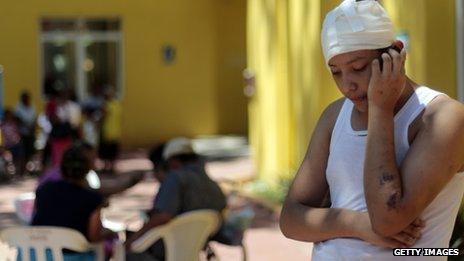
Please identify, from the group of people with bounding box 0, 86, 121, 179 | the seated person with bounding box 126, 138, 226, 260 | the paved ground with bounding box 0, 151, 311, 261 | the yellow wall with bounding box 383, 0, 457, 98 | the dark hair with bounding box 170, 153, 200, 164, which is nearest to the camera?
the seated person with bounding box 126, 138, 226, 260

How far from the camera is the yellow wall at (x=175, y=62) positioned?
21.6 meters

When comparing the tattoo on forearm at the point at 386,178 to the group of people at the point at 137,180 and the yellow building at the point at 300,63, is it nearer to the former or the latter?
the group of people at the point at 137,180

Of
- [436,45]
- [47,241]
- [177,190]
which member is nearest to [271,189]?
[436,45]

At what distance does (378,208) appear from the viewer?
229cm

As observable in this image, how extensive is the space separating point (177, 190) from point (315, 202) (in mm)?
3416

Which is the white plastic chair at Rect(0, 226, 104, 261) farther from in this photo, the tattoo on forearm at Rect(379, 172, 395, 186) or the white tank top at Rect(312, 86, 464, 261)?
the tattoo on forearm at Rect(379, 172, 395, 186)

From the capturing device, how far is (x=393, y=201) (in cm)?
227

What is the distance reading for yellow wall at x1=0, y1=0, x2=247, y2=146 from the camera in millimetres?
21609

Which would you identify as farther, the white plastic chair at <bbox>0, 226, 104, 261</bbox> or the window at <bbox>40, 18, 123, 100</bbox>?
the window at <bbox>40, 18, 123, 100</bbox>

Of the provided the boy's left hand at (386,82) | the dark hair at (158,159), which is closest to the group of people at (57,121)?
the dark hair at (158,159)

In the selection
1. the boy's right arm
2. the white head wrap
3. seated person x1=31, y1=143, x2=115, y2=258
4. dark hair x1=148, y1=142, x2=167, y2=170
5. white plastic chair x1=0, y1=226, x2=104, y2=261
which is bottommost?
white plastic chair x1=0, y1=226, x2=104, y2=261

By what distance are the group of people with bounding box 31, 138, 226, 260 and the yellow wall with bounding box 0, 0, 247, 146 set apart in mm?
15368

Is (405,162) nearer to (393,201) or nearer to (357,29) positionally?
(393,201)

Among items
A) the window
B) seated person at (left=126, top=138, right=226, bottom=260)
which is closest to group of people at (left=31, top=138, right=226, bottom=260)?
seated person at (left=126, top=138, right=226, bottom=260)
